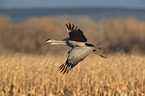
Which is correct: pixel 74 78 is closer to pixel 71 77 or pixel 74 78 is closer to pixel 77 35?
pixel 71 77

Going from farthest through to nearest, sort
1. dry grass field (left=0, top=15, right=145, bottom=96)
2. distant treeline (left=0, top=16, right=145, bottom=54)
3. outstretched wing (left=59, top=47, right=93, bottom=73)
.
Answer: distant treeline (left=0, top=16, right=145, bottom=54), dry grass field (left=0, top=15, right=145, bottom=96), outstretched wing (left=59, top=47, right=93, bottom=73)

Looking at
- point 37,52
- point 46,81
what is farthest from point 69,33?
point 37,52

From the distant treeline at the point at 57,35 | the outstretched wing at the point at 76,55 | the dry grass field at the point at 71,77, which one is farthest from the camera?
the distant treeline at the point at 57,35

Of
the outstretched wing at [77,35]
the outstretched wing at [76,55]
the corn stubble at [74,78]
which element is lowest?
the corn stubble at [74,78]

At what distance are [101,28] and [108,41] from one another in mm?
2437

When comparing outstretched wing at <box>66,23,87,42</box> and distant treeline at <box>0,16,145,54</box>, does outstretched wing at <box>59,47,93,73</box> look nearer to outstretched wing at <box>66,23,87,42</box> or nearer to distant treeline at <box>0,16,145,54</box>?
outstretched wing at <box>66,23,87,42</box>

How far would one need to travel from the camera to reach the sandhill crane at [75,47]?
0.98m

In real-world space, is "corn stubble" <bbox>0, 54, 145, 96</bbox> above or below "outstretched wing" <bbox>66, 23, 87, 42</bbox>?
below

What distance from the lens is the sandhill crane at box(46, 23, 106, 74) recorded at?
3.22ft

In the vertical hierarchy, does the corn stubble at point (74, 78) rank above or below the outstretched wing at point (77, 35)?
below

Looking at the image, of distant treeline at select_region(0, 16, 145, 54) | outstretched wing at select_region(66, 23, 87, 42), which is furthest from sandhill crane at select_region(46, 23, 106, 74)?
distant treeline at select_region(0, 16, 145, 54)

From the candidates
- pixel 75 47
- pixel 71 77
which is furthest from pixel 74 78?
pixel 75 47

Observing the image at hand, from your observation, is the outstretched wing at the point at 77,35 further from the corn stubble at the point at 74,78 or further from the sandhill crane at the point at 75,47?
the corn stubble at the point at 74,78

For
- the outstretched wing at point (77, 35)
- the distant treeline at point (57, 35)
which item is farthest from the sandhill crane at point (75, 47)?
the distant treeline at point (57, 35)
